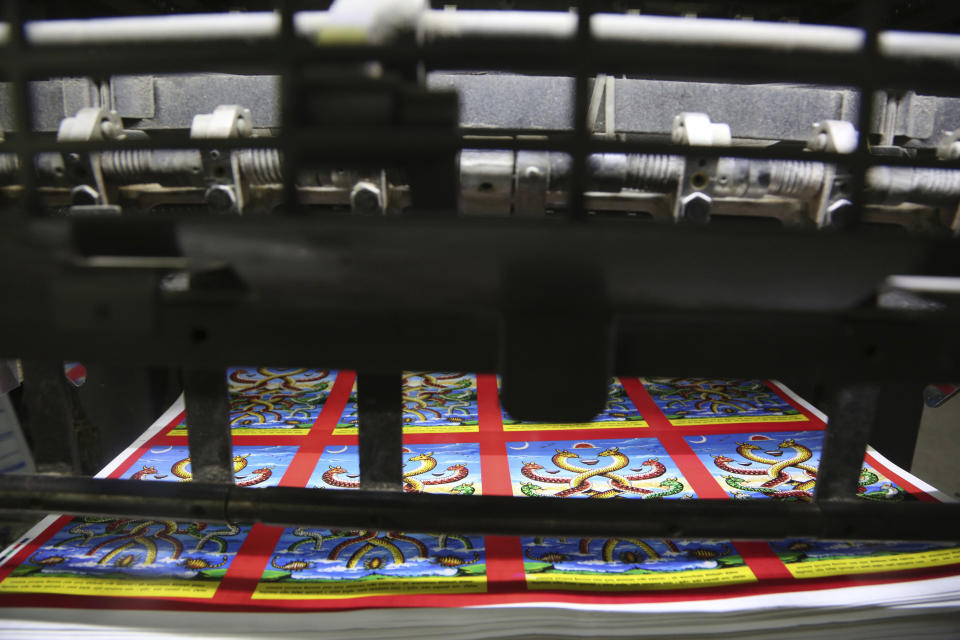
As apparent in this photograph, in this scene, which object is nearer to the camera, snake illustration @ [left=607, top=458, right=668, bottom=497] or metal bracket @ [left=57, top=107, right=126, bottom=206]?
metal bracket @ [left=57, top=107, right=126, bottom=206]

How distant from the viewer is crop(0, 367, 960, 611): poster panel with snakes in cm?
64

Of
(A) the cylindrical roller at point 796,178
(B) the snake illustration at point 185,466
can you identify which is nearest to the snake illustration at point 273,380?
(B) the snake illustration at point 185,466

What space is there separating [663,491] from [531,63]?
719 mm

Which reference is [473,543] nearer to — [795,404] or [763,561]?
[763,561]

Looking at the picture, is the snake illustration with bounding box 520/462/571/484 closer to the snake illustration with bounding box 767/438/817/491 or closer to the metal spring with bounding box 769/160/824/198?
the snake illustration with bounding box 767/438/817/491

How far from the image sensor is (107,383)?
1.06 meters

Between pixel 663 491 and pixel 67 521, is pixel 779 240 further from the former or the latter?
pixel 67 521

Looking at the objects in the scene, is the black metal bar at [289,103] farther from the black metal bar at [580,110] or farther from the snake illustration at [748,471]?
the snake illustration at [748,471]

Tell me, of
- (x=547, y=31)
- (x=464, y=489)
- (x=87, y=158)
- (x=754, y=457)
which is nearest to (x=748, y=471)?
(x=754, y=457)

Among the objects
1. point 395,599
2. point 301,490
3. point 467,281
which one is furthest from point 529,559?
point 467,281

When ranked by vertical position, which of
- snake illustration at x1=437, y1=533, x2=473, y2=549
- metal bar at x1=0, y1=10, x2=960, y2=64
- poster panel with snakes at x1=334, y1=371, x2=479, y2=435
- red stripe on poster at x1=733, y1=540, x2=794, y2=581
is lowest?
red stripe on poster at x1=733, y1=540, x2=794, y2=581

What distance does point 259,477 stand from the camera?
0.85 metres

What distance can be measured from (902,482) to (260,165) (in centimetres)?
110

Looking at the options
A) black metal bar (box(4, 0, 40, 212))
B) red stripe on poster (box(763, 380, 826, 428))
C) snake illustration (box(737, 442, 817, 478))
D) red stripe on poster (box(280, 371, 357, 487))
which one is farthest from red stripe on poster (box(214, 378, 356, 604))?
red stripe on poster (box(763, 380, 826, 428))
